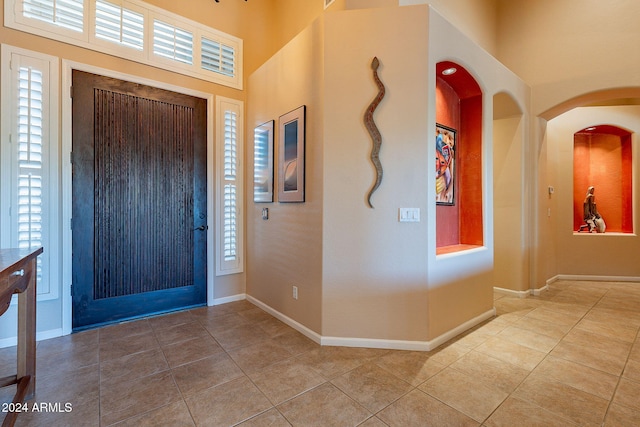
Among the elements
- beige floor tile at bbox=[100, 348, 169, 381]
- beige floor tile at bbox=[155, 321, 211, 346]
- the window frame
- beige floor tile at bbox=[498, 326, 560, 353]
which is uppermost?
the window frame

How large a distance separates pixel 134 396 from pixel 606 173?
7.66 m

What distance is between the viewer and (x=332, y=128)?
2551mm

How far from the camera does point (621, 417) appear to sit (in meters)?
1.70

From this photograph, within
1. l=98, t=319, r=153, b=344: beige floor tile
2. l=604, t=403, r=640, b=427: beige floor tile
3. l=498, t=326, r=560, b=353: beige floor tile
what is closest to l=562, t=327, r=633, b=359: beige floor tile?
l=498, t=326, r=560, b=353: beige floor tile

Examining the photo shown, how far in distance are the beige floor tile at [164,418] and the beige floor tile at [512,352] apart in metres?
2.28

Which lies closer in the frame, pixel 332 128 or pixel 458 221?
pixel 332 128

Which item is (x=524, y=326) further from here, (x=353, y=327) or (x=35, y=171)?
(x=35, y=171)

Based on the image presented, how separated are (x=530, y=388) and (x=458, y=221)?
1.85 metres

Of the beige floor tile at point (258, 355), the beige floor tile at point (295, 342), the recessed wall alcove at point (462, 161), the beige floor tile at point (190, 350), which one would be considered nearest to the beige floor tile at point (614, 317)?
the recessed wall alcove at point (462, 161)

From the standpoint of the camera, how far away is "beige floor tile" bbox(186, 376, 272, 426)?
5.49 feet

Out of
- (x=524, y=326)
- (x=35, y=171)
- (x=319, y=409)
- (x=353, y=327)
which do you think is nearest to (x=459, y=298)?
(x=524, y=326)

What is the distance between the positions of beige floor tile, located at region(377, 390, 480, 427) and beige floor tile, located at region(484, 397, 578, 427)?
15 cm

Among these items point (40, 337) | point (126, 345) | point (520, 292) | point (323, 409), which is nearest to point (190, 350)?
point (126, 345)

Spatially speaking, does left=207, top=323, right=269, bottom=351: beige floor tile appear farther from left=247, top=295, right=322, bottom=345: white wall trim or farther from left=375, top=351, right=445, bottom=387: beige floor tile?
left=375, top=351, right=445, bottom=387: beige floor tile
